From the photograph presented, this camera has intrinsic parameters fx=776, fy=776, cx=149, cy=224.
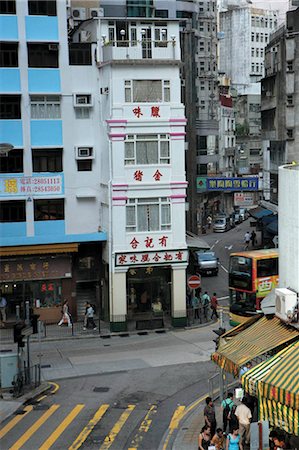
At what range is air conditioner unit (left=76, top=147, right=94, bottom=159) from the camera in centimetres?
3797

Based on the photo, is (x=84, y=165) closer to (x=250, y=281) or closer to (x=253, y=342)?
(x=250, y=281)

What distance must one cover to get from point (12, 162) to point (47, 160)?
1728 millimetres

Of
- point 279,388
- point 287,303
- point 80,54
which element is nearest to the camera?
point 279,388

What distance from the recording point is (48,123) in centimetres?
3738

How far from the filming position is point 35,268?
37.6 meters

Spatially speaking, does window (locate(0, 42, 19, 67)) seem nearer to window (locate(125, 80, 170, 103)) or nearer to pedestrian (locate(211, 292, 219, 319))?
window (locate(125, 80, 170, 103))

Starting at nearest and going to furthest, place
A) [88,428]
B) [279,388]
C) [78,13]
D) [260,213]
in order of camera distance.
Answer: [279,388], [88,428], [78,13], [260,213]

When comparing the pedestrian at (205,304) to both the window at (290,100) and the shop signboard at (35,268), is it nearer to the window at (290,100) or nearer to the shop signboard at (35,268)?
the shop signboard at (35,268)

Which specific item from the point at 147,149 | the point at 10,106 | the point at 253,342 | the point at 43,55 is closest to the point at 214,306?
the point at 147,149

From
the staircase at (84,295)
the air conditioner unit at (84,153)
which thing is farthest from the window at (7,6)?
the staircase at (84,295)

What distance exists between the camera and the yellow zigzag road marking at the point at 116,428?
21.0m

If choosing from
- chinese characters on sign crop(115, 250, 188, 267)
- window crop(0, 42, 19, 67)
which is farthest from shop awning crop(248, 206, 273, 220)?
window crop(0, 42, 19, 67)

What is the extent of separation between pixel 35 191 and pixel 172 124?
729 centimetres

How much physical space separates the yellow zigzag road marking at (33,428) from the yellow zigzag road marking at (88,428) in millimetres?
1415
